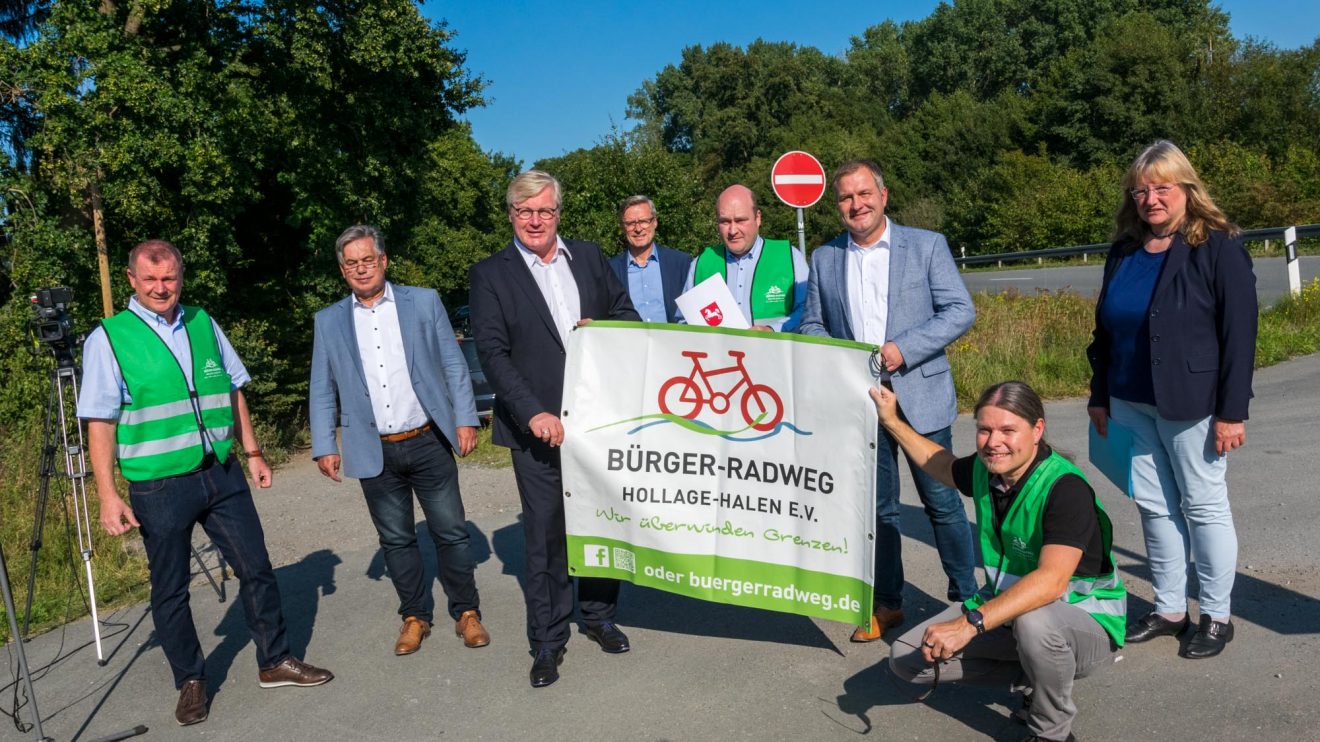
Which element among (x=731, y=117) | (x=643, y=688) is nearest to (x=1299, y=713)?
(x=643, y=688)

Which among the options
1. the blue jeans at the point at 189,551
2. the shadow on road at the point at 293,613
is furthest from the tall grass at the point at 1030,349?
the blue jeans at the point at 189,551

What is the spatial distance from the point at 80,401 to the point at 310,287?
11.9m

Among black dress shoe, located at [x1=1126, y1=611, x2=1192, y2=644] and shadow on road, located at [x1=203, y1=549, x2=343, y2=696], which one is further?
shadow on road, located at [x1=203, y1=549, x2=343, y2=696]

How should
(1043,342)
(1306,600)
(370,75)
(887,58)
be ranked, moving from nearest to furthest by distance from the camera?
(1306,600) → (1043,342) → (370,75) → (887,58)

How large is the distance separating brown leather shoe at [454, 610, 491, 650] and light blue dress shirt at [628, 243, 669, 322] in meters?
2.39

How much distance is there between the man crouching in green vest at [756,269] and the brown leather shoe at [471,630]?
2131 millimetres

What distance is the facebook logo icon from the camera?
4.84 metres

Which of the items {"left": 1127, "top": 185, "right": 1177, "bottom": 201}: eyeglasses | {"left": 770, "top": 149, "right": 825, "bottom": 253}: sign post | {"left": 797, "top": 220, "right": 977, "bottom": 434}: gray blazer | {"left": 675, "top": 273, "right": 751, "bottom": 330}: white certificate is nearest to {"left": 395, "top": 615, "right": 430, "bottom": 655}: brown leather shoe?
{"left": 675, "top": 273, "right": 751, "bottom": 330}: white certificate

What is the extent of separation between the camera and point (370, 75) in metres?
15.5

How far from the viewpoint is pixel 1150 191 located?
13.9 feet

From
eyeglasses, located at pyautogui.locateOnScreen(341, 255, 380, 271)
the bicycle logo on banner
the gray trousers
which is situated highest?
eyeglasses, located at pyautogui.locateOnScreen(341, 255, 380, 271)

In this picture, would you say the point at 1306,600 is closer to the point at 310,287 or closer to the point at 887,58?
the point at 310,287

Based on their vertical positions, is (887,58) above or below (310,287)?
above

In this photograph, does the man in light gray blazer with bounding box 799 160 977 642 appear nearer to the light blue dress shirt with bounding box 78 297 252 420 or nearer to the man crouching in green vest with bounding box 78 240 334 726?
the man crouching in green vest with bounding box 78 240 334 726
